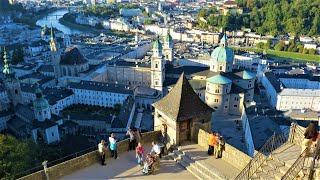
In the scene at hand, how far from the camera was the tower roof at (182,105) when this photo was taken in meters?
14.5

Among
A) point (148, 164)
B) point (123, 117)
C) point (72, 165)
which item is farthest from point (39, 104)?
point (148, 164)

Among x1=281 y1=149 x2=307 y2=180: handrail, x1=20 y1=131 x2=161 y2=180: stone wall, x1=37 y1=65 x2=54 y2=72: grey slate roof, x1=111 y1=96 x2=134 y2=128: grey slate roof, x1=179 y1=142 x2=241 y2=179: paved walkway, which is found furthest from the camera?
x1=37 y1=65 x2=54 y2=72: grey slate roof

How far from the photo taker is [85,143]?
35.4 meters

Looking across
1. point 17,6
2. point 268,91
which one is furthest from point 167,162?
point 17,6

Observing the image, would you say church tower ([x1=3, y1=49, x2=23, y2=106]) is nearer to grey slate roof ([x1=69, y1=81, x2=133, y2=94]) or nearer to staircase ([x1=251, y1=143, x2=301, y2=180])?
grey slate roof ([x1=69, y1=81, x2=133, y2=94])

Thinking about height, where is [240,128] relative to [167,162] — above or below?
below

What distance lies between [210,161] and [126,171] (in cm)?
364

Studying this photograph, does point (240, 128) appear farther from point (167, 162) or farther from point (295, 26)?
point (295, 26)

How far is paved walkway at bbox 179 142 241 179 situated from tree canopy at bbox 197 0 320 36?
10562 cm

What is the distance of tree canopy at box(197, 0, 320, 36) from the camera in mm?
110312

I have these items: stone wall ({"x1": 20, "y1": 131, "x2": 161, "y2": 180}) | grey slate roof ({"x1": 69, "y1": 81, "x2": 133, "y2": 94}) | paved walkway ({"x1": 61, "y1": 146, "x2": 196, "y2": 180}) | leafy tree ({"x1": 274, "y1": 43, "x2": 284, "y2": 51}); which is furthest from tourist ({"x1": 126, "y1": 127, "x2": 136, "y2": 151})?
leafy tree ({"x1": 274, "y1": 43, "x2": 284, "y2": 51})

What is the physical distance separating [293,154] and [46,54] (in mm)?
84035

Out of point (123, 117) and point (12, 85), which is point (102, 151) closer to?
point (123, 117)

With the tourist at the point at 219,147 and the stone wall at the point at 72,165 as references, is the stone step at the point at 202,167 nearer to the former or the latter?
the tourist at the point at 219,147
